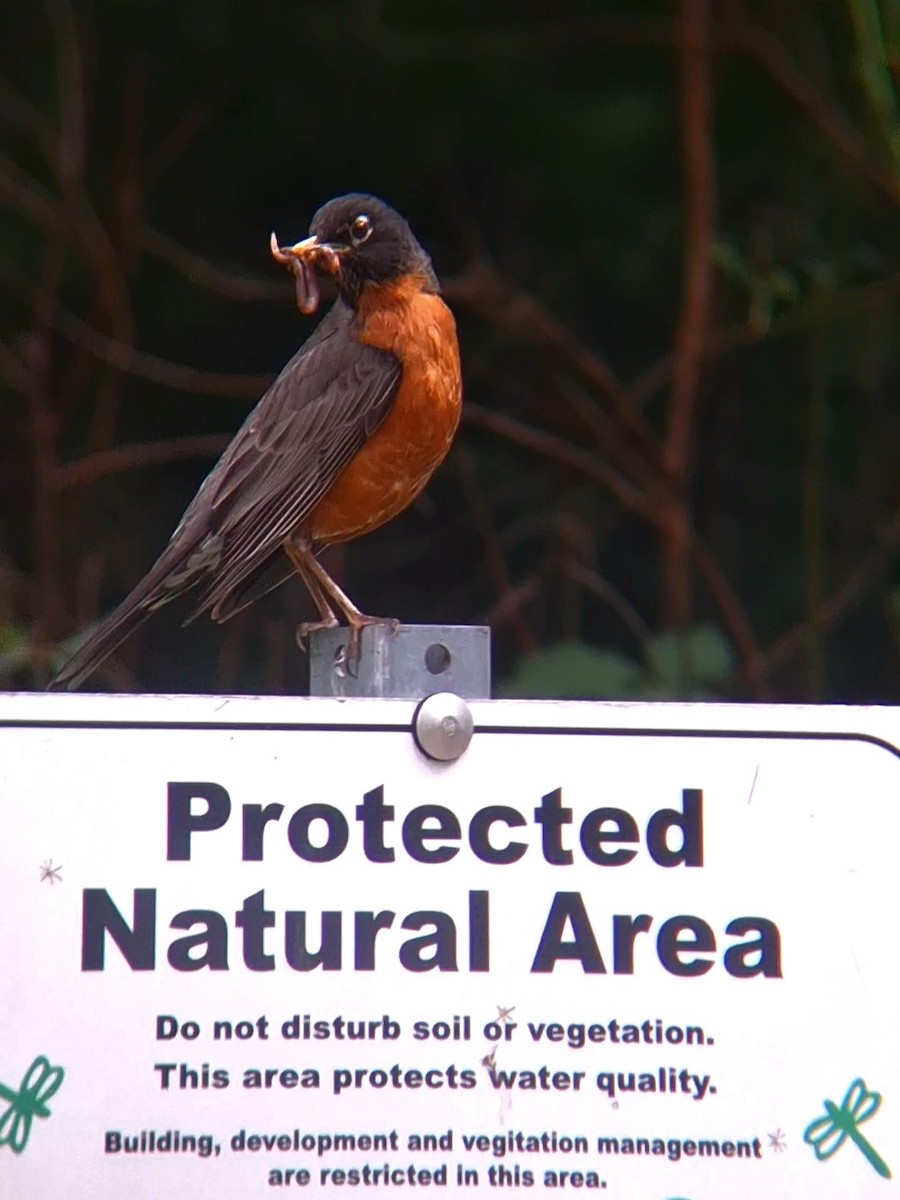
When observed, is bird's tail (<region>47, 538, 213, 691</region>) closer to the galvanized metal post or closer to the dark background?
the galvanized metal post

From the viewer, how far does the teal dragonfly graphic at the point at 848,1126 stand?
155 cm

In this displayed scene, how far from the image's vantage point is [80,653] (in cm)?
227

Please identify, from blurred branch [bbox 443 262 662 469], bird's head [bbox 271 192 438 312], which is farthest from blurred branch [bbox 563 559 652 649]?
bird's head [bbox 271 192 438 312]

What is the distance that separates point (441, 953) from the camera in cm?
156

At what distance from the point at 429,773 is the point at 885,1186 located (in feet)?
1.91

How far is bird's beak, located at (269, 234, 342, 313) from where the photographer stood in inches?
87.4

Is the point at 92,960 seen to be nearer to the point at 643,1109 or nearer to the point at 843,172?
the point at 643,1109

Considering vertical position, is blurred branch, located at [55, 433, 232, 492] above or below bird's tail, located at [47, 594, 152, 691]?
above

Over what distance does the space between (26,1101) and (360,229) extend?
159cm

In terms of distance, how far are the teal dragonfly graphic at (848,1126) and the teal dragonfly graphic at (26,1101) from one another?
0.70m

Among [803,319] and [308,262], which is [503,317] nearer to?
[803,319]

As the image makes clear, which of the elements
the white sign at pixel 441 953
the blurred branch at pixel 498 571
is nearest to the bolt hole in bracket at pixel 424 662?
the white sign at pixel 441 953

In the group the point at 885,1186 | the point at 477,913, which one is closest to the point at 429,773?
the point at 477,913

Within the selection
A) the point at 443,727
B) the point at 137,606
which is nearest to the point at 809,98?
the point at 137,606
